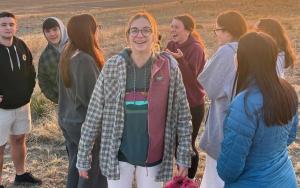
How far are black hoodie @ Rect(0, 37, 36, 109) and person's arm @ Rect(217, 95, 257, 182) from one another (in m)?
2.51

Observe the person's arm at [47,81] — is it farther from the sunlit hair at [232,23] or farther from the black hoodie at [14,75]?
the sunlit hair at [232,23]

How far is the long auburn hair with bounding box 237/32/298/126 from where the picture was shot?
2.43 meters

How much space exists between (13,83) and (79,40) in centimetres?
116

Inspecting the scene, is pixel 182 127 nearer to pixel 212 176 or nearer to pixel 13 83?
pixel 212 176

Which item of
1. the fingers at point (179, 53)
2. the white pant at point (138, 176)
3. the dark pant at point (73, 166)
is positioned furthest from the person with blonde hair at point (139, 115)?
the fingers at point (179, 53)

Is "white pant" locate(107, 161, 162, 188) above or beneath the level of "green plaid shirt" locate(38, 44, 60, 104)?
beneath

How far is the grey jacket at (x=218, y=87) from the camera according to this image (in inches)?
137

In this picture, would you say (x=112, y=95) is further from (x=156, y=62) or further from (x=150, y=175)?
(x=150, y=175)

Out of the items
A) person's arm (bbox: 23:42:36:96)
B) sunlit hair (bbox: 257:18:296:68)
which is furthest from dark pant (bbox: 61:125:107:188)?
sunlit hair (bbox: 257:18:296:68)

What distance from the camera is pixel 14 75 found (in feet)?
14.6

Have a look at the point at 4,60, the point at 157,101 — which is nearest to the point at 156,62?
the point at 157,101

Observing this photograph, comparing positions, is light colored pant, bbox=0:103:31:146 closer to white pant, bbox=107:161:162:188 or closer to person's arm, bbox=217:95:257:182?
white pant, bbox=107:161:162:188

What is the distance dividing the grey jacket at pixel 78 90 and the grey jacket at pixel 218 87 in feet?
2.72

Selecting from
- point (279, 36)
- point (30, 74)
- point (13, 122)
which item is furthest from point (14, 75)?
point (279, 36)
